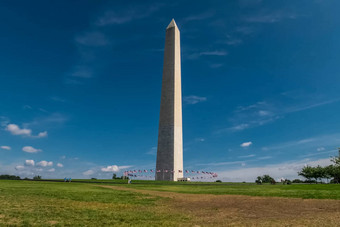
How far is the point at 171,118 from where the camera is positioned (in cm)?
6662

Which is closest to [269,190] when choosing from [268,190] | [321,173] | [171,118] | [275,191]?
[268,190]

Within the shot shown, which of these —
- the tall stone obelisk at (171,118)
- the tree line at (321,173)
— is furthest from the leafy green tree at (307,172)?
the tall stone obelisk at (171,118)

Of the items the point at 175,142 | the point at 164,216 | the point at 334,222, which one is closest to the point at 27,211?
the point at 164,216

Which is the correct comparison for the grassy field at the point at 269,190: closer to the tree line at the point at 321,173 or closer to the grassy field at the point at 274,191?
the grassy field at the point at 274,191

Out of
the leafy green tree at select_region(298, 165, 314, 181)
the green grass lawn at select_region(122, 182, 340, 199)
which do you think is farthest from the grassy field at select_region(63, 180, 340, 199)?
the leafy green tree at select_region(298, 165, 314, 181)

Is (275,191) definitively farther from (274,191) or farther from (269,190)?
(269,190)

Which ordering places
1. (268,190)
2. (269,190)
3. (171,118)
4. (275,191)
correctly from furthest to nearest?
1. (171,118)
2. (268,190)
3. (269,190)
4. (275,191)

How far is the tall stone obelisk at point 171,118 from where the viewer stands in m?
65.0

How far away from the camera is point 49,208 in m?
13.1

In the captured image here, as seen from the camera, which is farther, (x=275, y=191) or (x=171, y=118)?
(x=171, y=118)

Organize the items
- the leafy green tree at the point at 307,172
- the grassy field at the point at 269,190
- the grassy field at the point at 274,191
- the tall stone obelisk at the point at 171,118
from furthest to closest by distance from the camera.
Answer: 1. the leafy green tree at the point at 307,172
2. the tall stone obelisk at the point at 171,118
3. the grassy field at the point at 269,190
4. the grassy field at the point at 274,191

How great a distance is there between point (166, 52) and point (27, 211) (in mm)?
63793

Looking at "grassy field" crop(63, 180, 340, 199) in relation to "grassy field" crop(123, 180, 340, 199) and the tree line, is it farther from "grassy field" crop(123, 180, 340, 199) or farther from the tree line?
the tree line

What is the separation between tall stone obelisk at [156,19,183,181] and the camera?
213 ft
